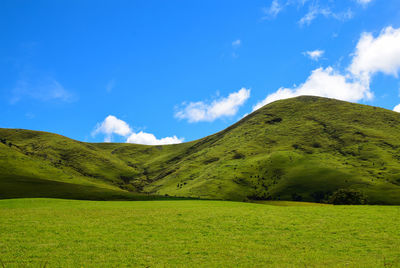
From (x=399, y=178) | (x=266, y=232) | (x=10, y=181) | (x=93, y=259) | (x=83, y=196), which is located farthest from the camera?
(x=399, y=178)

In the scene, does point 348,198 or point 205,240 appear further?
point 348,198

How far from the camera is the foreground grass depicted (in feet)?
71.6

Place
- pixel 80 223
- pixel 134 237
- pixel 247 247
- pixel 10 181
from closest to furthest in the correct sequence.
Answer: pixel 247 247 < pixel 134 237 < pixel 80 223 < pixel 10 181

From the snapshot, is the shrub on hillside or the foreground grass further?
the shrub on hillside

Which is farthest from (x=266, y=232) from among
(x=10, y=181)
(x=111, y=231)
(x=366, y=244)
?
(x=10, y=181)

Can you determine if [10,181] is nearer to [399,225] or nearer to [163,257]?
[163,257]

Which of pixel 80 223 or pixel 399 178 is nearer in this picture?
pixel 80 223

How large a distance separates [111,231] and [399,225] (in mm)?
33141

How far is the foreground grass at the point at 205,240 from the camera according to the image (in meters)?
21.8

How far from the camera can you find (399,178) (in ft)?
620

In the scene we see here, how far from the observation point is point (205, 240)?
89.6 feet

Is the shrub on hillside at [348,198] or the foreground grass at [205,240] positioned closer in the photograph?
the foreground grass at [205,240]

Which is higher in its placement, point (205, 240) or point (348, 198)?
point (205, 240)

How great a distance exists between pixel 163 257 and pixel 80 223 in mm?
18011
